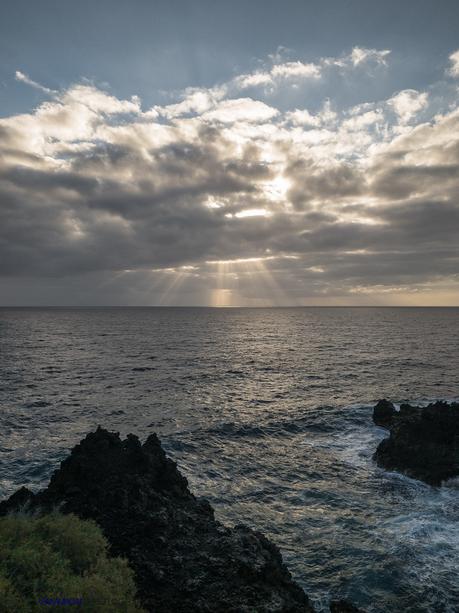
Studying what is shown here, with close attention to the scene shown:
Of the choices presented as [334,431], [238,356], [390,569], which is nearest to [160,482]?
[390,569]

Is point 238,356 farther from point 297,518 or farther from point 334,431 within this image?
point 297,518

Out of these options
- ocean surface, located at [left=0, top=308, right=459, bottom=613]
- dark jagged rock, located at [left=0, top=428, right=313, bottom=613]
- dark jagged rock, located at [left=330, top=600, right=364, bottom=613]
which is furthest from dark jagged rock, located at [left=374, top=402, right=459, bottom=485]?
dark jagged rock, located at [left=0, top=428, right=313, bottom=613]

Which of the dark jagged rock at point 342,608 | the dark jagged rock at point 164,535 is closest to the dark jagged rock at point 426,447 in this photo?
the dark jagged rock at point 342,608

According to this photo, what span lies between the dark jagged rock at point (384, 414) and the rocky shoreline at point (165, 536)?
89.6ft

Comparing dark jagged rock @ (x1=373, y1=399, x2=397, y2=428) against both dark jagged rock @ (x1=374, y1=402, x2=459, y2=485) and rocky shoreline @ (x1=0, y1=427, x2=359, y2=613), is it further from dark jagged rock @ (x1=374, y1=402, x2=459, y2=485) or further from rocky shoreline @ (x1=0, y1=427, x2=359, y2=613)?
rocky shoreline @ (x1=0, y1=427, x2=359, y2=613)

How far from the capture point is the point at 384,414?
41.6 metres

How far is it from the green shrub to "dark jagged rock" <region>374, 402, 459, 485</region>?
23.9 m

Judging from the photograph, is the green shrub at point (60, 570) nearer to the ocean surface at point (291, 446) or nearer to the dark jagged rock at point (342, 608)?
the dark jagged rock at point (342, 608)

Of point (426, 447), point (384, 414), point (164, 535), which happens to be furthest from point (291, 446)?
point (164, 535)

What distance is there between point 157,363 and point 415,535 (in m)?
67.8

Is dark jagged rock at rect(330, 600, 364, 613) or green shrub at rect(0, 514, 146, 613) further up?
green shrub at rect(0, 514, 146, 613)

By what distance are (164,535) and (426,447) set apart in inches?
934

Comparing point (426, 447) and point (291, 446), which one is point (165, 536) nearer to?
point (291, 446)

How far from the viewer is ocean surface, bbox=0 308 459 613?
19.1 metres
